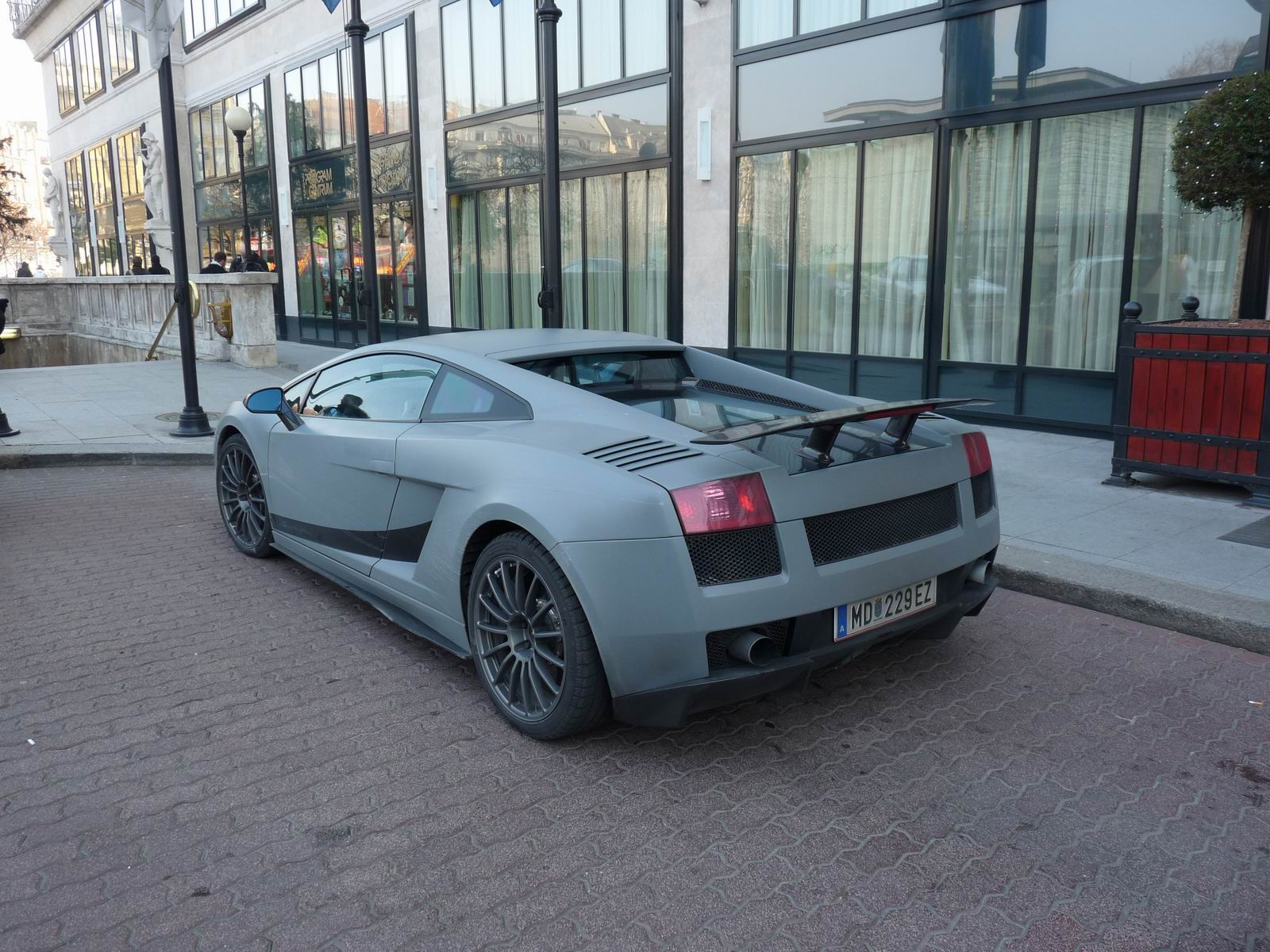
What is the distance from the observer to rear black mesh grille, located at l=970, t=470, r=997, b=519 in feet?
13.4

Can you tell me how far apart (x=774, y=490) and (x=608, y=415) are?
2.54ft

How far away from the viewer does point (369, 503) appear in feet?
14.9

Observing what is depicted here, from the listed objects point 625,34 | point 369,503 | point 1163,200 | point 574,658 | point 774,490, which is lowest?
point 574,658

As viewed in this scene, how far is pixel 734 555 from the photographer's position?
3244 mm

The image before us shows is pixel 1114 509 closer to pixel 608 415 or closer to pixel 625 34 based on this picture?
pixel 608 415

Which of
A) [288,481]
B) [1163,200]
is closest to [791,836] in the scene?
[288,481]

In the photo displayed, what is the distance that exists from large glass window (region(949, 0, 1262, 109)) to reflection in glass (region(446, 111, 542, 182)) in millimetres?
8011

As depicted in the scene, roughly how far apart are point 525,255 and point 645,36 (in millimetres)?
4403

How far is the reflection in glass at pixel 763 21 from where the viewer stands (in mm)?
12273

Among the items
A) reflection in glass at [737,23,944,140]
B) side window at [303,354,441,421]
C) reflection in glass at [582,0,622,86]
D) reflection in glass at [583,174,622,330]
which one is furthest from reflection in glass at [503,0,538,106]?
side window at [303,354,441,421]

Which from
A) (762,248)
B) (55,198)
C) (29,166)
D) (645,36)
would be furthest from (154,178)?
(29,166)

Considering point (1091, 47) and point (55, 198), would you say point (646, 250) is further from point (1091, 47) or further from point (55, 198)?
point (55, 198)

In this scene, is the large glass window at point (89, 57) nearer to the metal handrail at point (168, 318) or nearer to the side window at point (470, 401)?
the metal handrail at point (168, 318)

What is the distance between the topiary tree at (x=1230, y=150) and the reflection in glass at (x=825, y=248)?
4669mm
